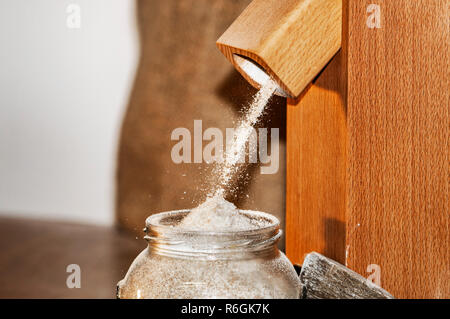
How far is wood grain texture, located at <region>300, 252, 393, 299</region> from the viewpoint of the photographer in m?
0.53

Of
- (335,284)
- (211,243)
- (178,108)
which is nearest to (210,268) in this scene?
(211,243)

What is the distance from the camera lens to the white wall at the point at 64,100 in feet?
5.58

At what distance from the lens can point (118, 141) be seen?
1698 millimetres

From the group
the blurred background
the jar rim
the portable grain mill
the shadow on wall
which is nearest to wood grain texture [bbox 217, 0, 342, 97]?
the portable grain mill

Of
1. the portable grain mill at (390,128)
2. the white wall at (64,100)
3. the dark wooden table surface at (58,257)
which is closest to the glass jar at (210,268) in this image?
the portable grain mill at (390,128)

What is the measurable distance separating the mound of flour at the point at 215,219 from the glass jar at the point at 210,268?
0.02m

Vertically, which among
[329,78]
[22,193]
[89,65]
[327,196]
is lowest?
[22,193]

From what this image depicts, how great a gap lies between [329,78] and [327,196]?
166 mm

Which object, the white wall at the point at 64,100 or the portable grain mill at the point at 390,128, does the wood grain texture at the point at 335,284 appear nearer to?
the portable grain mill at the point at 390,128

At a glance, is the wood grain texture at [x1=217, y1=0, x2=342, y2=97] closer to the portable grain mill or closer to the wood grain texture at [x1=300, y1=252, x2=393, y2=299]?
the portable grain mill

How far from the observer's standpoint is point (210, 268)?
0.48 meters

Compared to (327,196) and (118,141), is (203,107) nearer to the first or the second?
(118,141)

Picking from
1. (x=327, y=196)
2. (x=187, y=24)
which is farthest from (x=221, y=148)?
(x=327, y=196)

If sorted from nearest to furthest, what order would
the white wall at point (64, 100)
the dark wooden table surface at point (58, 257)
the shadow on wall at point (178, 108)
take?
A: the shadow on wall at point (178, 108) → the dark wooden table surface at point (58, 257) → the white wall at point (64, 100)
